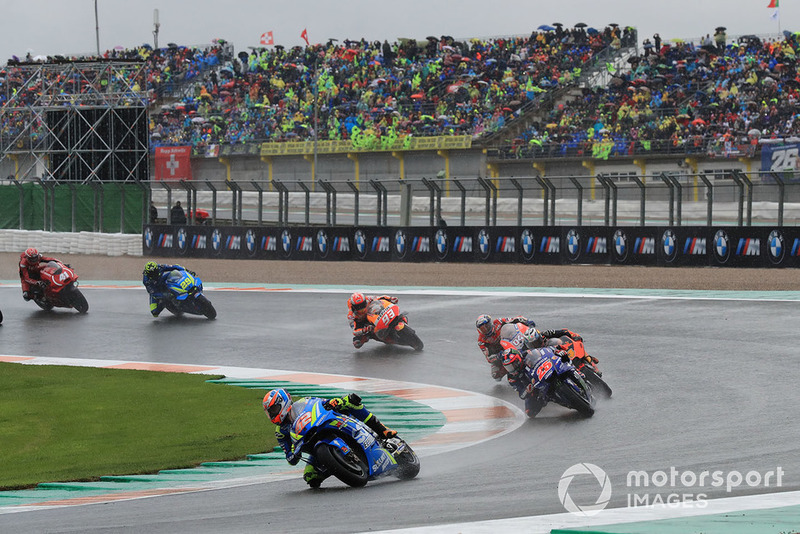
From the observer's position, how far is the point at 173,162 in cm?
5294

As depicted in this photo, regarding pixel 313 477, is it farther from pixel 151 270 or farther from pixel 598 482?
pixel 151 270

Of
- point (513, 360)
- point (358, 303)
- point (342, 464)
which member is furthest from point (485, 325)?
point (342, 464)

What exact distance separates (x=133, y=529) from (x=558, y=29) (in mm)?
45987

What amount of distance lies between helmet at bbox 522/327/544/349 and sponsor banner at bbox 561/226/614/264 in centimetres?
1416

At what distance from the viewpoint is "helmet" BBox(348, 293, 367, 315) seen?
50.4 ft

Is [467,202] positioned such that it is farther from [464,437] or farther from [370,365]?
[464,437]

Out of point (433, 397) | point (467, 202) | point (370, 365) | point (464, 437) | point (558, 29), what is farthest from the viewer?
point (558, 29)

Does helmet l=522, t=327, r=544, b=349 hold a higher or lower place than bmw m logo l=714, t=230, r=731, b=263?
higher

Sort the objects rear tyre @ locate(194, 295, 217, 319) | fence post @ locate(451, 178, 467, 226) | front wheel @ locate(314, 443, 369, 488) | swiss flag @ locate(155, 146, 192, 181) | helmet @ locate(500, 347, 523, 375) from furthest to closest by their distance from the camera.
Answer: swiss flag @ locate(155, 146, 192, 181) → fence post @ locate(451, 178, 467, 226) → rear tyre @ locate(194, 295, 217, 319) → helmet @ locate(500, 347, 523, 375) → front wheel @ locate(314, 443, 369, 488)

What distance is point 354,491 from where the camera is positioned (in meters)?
7.61

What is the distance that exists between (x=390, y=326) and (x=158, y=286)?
5994 millimetres

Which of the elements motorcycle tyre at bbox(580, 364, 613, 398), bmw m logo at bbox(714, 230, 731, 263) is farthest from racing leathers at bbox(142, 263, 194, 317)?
bmw m logo at bbox(714, 230, 731, 263)

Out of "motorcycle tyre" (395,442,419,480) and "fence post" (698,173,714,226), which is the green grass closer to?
"motorcycle tyre" (395,442,419,480)

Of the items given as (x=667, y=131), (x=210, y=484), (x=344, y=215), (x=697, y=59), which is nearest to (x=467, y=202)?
(x=344, y=215)
